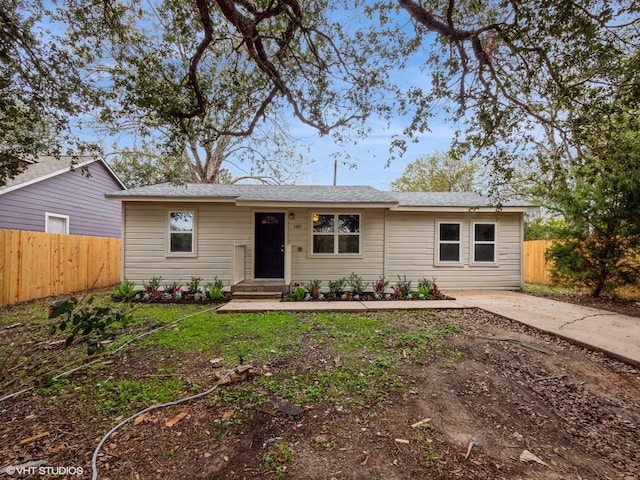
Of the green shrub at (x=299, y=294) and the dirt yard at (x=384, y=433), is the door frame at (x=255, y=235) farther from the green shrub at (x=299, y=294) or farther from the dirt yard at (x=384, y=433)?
the dirt yard at (x=384, y=433)

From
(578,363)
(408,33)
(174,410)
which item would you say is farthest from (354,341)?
(408,33)

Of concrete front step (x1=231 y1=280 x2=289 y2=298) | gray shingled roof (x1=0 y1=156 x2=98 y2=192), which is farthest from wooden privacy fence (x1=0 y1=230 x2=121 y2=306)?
concrete front step (x1=231 y1=280 x2=289 y2=298)

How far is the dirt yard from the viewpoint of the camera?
1.92m

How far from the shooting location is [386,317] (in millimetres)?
5758

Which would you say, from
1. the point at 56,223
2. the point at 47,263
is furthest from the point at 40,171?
the point at 47,263

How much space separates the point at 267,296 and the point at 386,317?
3121 mm

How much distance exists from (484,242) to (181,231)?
9014mm

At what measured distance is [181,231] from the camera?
27.2ft

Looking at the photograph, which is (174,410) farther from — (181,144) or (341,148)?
(341,148)

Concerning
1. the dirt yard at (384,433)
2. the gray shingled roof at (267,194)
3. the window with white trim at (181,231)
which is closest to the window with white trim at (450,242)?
the gray shingled roof at (267,194)

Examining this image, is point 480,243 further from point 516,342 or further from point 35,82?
point 35,82
